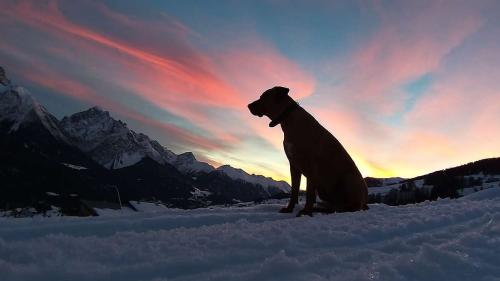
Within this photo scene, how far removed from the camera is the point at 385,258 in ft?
10.2

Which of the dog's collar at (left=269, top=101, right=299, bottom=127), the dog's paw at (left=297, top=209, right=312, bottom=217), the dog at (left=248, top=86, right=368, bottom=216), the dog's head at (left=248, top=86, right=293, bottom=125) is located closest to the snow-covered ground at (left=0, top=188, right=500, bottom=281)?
the dog's paw at (left=297, top=209, right=312, bottom=217)

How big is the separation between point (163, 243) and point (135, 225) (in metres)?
1.47

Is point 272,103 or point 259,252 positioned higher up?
point 272,103

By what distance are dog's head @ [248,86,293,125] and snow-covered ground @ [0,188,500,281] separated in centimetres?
460

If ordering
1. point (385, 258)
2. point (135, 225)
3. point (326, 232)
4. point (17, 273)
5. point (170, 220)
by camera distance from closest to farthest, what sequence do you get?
point (17, 273)
point (385, 258)
point (326, 232)
point (135, 225)
point (170, 220)

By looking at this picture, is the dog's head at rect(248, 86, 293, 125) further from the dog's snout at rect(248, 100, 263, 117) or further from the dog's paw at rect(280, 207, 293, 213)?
the dog's paw at rect(280, 207, 293, 213)

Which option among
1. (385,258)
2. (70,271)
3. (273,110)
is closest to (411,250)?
(385,258)

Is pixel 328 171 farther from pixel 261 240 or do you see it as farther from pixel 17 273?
pixel 17 273

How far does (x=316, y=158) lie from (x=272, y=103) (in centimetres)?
153

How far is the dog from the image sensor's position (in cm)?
848

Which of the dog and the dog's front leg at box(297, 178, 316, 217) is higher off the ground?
the dog

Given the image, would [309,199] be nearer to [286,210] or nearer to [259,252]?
[286,210]

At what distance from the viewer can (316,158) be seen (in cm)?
854

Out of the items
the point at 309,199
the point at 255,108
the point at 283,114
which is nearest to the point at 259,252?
the point at 309,199
